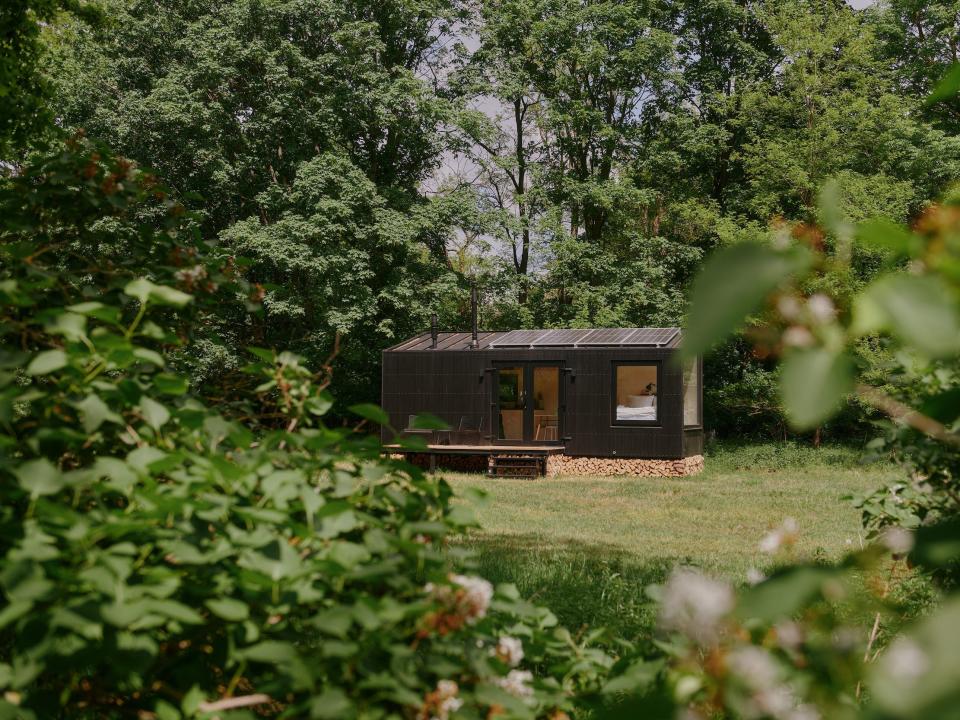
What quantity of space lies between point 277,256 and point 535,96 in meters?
8.27

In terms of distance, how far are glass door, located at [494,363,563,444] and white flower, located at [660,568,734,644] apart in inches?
513

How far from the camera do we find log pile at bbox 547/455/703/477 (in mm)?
13406

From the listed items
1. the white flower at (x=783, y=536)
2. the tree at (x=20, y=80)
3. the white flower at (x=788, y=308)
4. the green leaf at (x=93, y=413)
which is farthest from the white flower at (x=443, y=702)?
the tree at (x=20, y=80)

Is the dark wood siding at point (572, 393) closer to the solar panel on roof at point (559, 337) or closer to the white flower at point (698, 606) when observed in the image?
the solar panel on roof at point (559, 337)

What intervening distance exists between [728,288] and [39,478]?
104 centimetres

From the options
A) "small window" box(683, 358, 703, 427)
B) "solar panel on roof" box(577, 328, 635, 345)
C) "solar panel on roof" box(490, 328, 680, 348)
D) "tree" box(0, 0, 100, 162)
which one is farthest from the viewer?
"small window" box(683, 358, 703, 427)

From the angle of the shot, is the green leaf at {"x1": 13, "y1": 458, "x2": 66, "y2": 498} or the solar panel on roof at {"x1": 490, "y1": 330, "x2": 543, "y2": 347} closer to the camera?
the green leaf at {"x1": 13, "y1": 458, "x2": 66, "y2": 498}

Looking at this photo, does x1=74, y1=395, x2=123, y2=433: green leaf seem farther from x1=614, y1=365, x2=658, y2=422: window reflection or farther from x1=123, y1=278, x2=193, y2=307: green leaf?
x1=614, y1=365, x2=658, y2=422: window reflection

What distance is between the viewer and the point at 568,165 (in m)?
20.9

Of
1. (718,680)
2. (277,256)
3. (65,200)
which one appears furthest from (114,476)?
(277,256)

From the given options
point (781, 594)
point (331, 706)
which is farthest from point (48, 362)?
point (781, 594)

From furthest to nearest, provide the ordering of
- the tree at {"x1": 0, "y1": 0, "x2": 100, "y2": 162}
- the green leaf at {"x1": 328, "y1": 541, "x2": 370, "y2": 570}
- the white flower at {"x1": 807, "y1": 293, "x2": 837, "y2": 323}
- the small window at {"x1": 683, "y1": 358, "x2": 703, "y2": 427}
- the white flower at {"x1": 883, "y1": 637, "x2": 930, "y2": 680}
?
1. the small window at {"x1": 683, "y1": 358, "x2": 703, "y2": 427}
2. the tree at {"x1": 0, "y1": 0, "x2": 100, "y2": 162}
3. the green leaf at {"x1": 328, "y1": 541, "x2": 370, "y2": 570}
4. the white flower at {"x1": 807, "y1": 293, "x2": 837, "y2": 323}
5. the white flower at {"x1": 883, "y1": 637, "x2": 930, "y2": 680}

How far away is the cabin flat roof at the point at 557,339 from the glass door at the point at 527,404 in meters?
0.42

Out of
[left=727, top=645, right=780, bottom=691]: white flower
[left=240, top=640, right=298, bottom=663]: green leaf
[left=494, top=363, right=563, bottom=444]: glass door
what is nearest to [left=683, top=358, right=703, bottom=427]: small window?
[left=494, top=363, right=563, bottom=444]: glass door
